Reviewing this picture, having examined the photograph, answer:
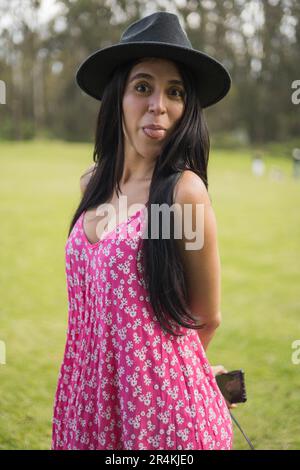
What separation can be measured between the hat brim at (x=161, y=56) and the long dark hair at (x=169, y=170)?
3 centimetres

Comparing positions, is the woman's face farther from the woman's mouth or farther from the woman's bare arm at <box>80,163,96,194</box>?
the woman's bare arm at <box>80,163,96,194</box>

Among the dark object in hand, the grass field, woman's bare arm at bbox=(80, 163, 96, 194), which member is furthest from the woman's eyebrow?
the grass field

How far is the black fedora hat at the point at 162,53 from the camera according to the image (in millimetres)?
1292

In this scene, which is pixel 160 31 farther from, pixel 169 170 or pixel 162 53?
pixel 169 170

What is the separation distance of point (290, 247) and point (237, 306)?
295 centimetres

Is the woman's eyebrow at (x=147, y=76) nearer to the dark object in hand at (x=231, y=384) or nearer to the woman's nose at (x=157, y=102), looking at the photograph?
the woman's nose at (x=157, y=102)

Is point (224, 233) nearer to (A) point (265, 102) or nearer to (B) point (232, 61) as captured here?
(A) point (265, 102)

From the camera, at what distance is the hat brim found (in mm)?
1291

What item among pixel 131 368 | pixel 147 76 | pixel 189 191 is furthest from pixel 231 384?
pixel 147 76

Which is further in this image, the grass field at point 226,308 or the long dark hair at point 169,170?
the grass field at point 226,308

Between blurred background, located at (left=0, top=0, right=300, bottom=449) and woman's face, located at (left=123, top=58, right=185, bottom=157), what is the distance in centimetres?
182

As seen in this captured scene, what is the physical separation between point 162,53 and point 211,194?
36.5 ft

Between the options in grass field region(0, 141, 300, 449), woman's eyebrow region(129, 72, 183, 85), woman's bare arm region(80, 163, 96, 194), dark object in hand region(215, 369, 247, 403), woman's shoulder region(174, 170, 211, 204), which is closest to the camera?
woman's shoulder region(174, 170, 211, 204)

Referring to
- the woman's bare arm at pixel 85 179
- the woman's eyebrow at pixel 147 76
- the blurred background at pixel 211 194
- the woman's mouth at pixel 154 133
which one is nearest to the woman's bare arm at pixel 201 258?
the woman's mouth at pixel 154 133
